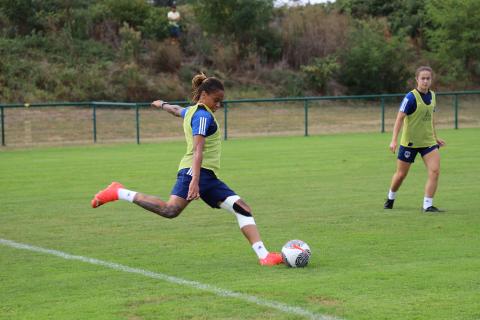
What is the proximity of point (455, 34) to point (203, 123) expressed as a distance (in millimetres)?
36116

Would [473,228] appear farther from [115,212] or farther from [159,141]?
[159,141]

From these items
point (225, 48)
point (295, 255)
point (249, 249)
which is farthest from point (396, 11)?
point (295, 255)

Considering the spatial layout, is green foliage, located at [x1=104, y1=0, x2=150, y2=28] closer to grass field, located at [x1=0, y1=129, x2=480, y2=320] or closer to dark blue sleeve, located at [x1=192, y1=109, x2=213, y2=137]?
grass field, located at [x1=0, y1=129, x2=480, y2=320]

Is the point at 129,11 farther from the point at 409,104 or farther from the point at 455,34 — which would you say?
the point at 409,104

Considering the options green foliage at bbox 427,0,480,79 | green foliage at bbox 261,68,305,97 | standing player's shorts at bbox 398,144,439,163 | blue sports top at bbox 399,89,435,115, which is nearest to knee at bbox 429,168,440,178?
standing player's shorts at bbox 398,144,439,163

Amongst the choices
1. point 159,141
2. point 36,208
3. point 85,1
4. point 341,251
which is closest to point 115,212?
point 36,208

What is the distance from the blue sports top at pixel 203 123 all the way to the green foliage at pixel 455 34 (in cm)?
3466

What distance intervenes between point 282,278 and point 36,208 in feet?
21.3

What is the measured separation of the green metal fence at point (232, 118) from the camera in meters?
30.1

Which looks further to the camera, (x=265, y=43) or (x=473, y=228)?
(x=265, y=43)

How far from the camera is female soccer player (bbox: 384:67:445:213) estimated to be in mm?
12477

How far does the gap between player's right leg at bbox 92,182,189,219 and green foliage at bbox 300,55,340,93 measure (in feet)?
110

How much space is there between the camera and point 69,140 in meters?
30.2

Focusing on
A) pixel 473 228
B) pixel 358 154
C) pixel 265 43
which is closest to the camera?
pixel 473 228
